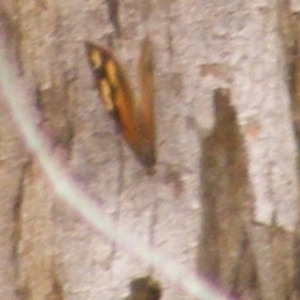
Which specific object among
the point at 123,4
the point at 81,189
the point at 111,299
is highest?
the point at 123,4

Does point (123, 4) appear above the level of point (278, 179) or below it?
above

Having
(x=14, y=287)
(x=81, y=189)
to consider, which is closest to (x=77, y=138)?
(x=81, y=189)

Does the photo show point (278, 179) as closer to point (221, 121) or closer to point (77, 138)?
point (221, 121)

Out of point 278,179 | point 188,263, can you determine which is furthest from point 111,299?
point 278,179
